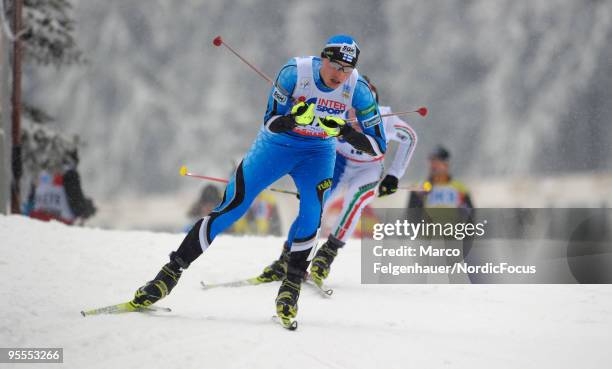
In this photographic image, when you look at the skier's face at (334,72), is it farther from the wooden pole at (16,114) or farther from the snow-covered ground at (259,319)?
the wooden pole at (16,114)

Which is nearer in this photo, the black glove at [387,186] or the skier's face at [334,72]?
the skier's face at [334,72]

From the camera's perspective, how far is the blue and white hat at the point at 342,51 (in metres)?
4.38

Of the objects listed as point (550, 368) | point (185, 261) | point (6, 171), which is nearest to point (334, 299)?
point (185, 261)

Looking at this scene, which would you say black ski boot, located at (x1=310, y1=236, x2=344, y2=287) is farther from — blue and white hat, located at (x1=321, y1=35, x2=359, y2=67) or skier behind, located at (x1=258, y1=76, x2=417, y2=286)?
blue and white hat, located at (x1=321, y1=35, x2=359, y2=67)

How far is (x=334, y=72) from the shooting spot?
4.45 metres

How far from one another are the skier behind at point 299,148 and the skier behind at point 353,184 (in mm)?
1471

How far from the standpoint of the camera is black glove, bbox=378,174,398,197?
6.27 meters

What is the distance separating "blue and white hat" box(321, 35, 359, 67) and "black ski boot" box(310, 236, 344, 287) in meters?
2.32

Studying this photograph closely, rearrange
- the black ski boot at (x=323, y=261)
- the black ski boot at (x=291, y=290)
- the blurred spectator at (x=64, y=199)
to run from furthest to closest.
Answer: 1. the blurred spectator at (x=64, y=199)
2. the black ski boot at (x=323, y=261)
3. the black ski boot at (x=291, y=290)

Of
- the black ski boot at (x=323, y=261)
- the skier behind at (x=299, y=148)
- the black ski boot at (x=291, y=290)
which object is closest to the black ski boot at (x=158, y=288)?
the skier behind at (x=299, y=148)

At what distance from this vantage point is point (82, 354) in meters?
3.64

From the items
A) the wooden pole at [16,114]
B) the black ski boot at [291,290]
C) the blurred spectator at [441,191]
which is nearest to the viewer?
the black ski boot at [291,290]

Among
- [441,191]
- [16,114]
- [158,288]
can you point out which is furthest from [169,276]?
[16,114]

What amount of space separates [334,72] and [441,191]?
5.03m
